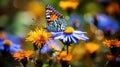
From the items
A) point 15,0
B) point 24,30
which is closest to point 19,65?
point 24,30

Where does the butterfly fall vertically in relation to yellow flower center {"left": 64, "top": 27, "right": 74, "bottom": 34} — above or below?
above

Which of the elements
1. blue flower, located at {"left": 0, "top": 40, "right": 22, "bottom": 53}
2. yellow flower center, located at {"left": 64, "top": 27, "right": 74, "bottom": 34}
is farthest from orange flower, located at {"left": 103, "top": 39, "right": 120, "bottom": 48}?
blue flower, located at {"left": 0, "top": 40, "right": 22, "bottom": 53}

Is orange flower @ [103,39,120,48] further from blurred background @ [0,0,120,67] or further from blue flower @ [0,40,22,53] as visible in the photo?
blue flower @ [0,40,22,53]

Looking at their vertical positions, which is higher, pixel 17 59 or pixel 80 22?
pixel 80 22

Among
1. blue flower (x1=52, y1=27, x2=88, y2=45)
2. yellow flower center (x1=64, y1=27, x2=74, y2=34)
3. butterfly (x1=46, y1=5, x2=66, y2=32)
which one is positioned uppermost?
butterfly (x1=46, y1=5, x2=66, y2=32)

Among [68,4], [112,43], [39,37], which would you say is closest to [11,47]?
[39,37]

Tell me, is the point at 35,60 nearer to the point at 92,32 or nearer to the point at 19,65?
the point at 19,65

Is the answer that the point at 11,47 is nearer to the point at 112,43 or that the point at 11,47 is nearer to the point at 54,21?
the point at 54,21
